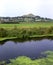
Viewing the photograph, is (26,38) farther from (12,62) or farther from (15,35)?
(12,62)

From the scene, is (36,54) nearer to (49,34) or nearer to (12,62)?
(12,62)

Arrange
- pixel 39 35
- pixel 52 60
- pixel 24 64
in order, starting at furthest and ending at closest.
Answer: pixel 39 35
pixel 52 60
pixel 24 64

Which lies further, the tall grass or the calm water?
the tall grass

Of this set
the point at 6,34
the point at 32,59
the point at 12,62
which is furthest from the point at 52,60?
the point at 6,34

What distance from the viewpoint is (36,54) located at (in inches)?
802

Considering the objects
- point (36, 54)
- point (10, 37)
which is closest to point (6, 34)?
point (10, 37)

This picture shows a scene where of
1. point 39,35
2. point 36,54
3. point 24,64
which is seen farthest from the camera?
point 39,35

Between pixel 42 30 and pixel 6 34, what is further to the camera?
Result: pixel 42 30

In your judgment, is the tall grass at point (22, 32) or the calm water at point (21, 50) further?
the tall grass at point (22, 32)

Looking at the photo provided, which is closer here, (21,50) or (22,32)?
(21,50)

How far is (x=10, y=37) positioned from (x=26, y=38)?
2.62 m

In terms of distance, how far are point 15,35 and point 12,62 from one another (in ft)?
59.2

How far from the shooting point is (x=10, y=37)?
3416cm

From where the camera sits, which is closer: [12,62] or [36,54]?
[12,62]
